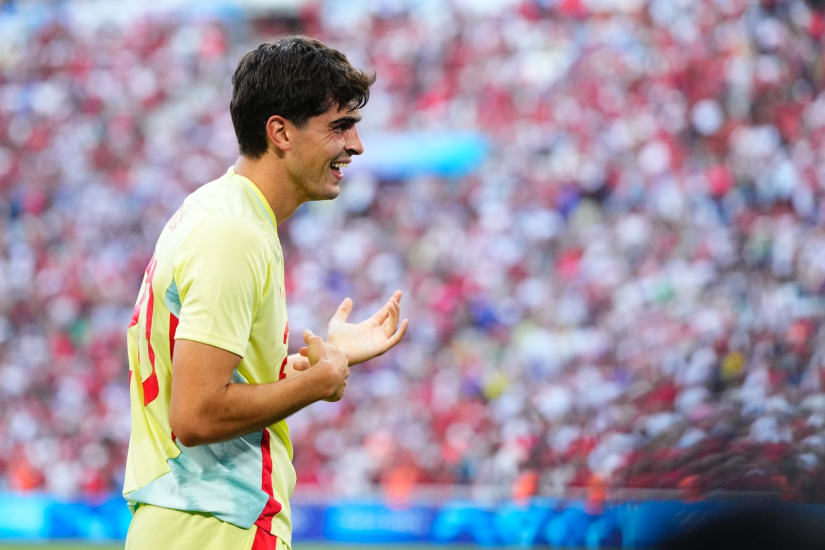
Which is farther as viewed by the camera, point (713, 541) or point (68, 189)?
point (68, 189)

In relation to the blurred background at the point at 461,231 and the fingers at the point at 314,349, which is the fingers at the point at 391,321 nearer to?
the fingers at the point at 314,349

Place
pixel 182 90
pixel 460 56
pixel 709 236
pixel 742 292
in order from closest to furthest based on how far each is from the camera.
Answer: pixel 742 292
pixel 709 236
pixel 460 56
pixel 182 90

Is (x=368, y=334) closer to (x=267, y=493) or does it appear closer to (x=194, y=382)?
(x=267, y=493)

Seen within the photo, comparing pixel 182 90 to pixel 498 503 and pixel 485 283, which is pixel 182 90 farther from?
pixel 498 503

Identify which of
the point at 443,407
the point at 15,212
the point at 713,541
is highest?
the point at 15,212

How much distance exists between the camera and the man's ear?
2.50 meters

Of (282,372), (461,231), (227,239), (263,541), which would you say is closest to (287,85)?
(227,239)

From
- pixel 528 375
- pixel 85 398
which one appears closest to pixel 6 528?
pixel 85 398

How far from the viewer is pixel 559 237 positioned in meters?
13.0

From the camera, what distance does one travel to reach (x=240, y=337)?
2.25 m

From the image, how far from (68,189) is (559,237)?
25.7 feet

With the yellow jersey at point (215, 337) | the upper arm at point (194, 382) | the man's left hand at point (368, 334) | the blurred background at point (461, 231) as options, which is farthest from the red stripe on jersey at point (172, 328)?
the blurred background at point (461, 231)

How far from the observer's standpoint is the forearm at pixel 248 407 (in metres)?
2.22

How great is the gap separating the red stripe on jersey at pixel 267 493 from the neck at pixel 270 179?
582 millimetres
